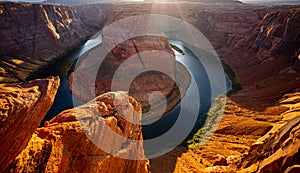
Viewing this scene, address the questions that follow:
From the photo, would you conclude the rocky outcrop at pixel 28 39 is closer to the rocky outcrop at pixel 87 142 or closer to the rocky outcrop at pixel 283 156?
the rocky outcrop at pixel 87 142

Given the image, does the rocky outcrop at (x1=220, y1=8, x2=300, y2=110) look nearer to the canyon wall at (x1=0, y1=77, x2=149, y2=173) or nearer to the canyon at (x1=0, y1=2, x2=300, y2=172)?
the canyon at (x1=0, y1=2, x2=300, y2=172)

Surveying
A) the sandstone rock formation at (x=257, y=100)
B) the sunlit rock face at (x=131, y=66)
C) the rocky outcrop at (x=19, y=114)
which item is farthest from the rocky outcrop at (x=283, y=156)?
the sunlit rock face at (x=131, y=66)

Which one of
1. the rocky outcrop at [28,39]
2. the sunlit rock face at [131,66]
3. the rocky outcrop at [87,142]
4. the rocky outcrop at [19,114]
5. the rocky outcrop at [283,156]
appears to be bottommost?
the rocky outcrop at [28,39]

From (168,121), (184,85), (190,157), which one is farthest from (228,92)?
(190,157)

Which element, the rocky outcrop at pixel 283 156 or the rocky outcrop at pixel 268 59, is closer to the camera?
the rocky outcrop at pixel 283 156

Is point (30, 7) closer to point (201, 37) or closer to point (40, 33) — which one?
point (40, 33)

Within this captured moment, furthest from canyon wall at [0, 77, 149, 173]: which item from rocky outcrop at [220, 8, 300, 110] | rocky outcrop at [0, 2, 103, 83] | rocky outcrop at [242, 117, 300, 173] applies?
rocky outcrop at [0, 2, 103, 83]

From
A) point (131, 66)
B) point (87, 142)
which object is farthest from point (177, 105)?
point (87, 142)
